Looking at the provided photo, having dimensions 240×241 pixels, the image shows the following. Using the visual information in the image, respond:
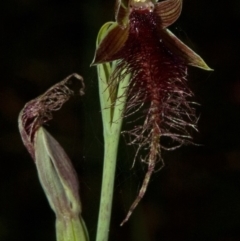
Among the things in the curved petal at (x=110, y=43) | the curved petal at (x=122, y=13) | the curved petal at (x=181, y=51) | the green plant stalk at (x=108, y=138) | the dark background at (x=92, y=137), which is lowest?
the dark background at (x=92, y=137)

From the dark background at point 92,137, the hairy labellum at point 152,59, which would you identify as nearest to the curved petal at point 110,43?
the hairy labellum at point 152,59

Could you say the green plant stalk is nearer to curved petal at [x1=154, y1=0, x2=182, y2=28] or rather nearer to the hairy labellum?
the hairy labellum

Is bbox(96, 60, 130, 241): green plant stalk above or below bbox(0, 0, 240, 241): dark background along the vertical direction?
above

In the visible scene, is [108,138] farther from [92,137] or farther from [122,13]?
[92,137]

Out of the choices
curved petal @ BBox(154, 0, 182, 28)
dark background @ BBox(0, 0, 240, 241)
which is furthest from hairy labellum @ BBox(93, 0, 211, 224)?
dark background @ BBox(0, 0, 240, 241)

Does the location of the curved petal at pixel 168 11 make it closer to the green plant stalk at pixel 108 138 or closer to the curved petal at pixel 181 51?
the curved petal at pixel 181 51

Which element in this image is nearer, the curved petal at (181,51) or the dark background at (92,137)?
the curved petal at (181,51)

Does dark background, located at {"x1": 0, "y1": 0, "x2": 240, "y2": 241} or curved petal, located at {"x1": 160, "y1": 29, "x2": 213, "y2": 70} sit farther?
dark background, located at {"x1": 0, "y1": 0, "x2": 240, "y2": 241}
